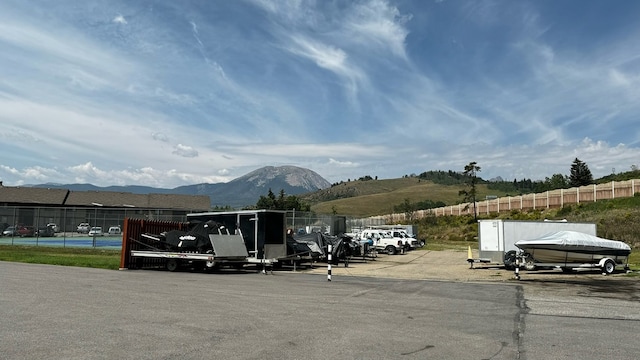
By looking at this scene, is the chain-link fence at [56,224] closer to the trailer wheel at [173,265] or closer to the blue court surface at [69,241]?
the blue court surface at [69,241]

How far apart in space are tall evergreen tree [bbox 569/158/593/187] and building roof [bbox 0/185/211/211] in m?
63.0

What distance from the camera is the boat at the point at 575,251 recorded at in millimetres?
23531

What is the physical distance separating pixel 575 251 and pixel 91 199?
239 feet

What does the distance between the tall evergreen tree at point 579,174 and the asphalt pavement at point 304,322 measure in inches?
3223

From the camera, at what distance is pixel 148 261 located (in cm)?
2467

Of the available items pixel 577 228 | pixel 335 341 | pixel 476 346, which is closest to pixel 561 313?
pixel 476 346

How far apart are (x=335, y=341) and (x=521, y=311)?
19.1 feet

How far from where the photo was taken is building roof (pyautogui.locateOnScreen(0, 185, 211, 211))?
73625mm

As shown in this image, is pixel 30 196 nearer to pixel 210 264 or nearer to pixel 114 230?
pixel 114 230

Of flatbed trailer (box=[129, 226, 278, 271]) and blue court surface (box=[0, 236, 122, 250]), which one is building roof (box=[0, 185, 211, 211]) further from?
flatbed trailer (box=[129, 226, 278, 271])

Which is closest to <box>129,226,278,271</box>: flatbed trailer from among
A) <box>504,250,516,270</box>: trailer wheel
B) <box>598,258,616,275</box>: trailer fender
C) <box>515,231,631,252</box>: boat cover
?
<box>504,250,516,270</box>: trailer wheel

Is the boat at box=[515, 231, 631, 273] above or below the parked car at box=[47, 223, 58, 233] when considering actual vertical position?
below

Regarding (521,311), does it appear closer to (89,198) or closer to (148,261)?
(148,261)

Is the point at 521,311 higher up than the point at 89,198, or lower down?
lower down
